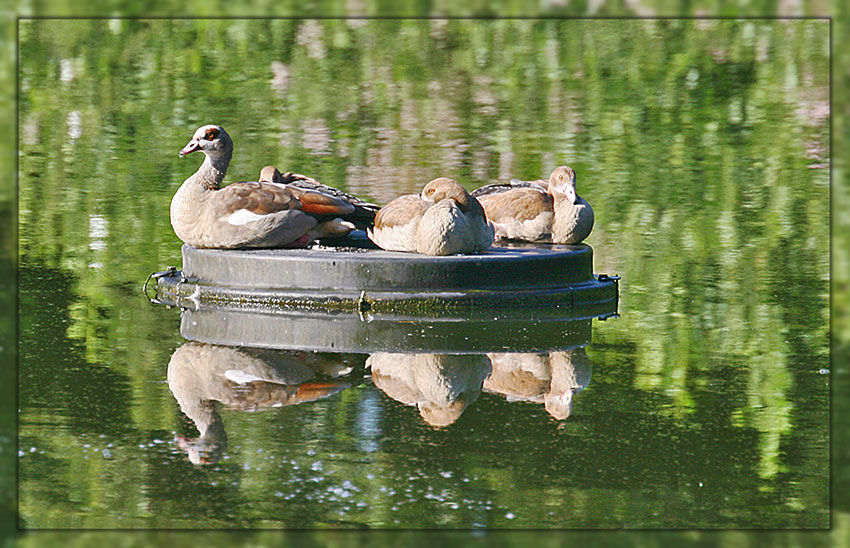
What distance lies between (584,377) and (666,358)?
2.82 ft

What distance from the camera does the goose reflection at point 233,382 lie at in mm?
6941

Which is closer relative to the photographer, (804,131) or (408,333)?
(408,333)

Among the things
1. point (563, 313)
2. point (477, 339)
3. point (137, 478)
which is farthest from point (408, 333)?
point (137, 478)

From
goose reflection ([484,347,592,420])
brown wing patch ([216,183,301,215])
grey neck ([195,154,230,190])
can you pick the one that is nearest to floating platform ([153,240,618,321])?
brown wing patch ([216,183,301,215])

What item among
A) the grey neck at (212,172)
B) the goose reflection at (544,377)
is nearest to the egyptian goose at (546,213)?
the grey neck at (212,172)

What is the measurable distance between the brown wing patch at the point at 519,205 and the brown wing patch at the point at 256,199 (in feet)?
5.84

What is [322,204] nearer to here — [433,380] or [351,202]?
[351,202]

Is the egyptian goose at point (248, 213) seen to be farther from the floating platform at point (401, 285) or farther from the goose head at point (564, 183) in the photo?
the goose head at point (564, 183)

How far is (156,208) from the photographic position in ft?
48.1

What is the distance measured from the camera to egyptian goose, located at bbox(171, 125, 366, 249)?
10414mm

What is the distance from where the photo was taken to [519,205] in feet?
37.3

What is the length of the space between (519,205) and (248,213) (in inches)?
90.8

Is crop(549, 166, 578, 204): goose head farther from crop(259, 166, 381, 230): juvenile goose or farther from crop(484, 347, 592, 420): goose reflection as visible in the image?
crop(484, 347, 592, 420): goose reflection

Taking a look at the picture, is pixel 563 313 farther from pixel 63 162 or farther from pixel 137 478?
pixel 63 162
